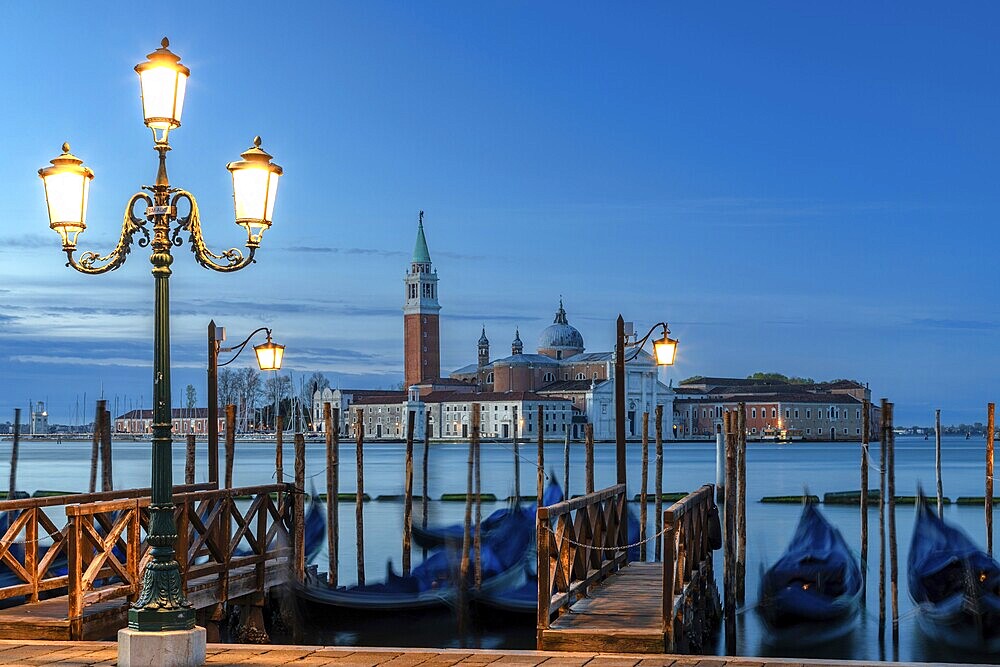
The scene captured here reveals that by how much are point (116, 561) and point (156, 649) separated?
2.15 metres

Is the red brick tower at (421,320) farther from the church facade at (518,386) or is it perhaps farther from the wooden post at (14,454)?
the wooden post at (14,454)

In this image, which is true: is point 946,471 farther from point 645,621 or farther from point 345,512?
point 645,621

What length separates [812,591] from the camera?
509 inches

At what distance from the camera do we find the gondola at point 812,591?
1262cm

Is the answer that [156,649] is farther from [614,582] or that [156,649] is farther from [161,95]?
[614,582]

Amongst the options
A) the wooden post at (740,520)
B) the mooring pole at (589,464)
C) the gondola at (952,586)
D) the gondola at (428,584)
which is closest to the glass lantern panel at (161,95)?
the gondola at (428,584)

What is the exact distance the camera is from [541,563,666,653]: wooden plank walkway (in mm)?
6910

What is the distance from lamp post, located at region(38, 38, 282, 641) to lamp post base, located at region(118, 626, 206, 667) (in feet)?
0.14

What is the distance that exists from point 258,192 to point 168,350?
2.68 ft

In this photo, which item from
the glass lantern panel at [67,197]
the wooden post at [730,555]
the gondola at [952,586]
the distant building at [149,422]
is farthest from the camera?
the distant building at [149,422]

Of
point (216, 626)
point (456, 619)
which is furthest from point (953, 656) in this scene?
point (216, 626)

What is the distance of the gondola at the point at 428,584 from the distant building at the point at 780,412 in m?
96.4

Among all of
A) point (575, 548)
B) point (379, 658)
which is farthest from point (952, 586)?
point (379, 658)

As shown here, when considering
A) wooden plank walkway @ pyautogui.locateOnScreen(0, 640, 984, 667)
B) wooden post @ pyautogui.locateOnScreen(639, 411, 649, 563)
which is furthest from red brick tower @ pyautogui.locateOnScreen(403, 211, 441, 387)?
wooden plank walkway @ pyautogui.locateOnScreen(0, 640, 984, 667)
